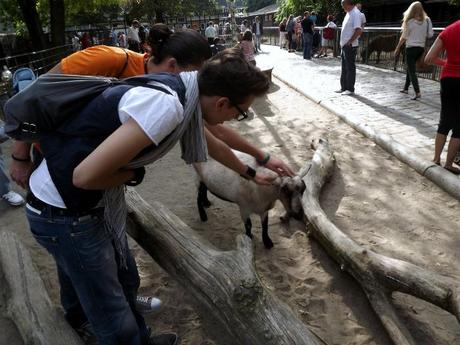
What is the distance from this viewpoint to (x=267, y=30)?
29250 mm

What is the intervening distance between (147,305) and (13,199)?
2.90 metres

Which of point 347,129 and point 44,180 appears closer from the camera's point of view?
point 44,180

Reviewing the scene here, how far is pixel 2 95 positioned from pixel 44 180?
8.50m

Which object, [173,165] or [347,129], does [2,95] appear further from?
[347,129]

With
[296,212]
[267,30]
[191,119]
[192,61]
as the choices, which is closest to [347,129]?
[296,212]

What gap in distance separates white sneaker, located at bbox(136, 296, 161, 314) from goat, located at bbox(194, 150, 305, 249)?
→ 1265mm

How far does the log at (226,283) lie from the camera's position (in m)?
2.15

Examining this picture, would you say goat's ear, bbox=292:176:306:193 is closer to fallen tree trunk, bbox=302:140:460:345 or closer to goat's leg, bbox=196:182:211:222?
fallen tree trunk, bbox=302:140:460:345

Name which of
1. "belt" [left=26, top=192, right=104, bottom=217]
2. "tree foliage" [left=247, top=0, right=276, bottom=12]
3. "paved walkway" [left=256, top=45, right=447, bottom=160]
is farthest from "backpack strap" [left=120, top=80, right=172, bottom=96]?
"tree foliage" [left=247, top=0, right=276, bottom=12]

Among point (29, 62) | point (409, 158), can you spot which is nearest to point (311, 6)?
point (29, 62)

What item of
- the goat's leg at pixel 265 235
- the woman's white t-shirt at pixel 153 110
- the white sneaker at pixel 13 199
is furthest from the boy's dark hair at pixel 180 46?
the white sneaker at pixel 13 199

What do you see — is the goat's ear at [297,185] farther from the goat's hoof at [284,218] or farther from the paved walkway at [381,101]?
the paved walkway at [381,101]

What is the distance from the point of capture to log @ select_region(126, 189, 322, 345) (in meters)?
2.15

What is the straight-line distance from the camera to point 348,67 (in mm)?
9023
